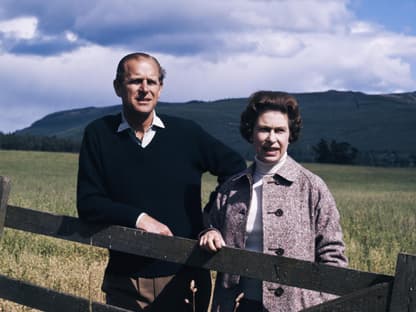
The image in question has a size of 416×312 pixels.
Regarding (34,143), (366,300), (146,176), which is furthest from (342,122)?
(366,300)

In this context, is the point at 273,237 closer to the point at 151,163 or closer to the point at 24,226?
the point at 151,163

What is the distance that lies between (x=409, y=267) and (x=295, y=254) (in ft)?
2.41

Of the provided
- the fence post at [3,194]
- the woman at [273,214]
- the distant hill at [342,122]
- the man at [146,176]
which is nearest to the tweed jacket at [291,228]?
the woman at [273,214]

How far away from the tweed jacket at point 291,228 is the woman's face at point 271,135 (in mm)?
80

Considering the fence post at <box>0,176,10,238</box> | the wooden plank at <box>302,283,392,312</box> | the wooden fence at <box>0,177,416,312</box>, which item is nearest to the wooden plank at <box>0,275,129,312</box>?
the wooden fence at <box>0,177,416,312</box>

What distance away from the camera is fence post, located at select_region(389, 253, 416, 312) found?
3.08 metres

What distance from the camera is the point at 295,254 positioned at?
147 inches

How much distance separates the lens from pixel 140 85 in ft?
13.9

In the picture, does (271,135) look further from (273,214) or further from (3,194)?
(3,194)

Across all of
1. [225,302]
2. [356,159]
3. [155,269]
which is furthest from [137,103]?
[356,159]

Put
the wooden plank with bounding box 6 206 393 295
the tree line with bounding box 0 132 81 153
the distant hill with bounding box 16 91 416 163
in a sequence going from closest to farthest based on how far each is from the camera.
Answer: the wooden plank with bounding box 6 206 393 295 < the tree line with bounding box 0 132 81 153 < the distant hill with bounding box 16 91 416 163

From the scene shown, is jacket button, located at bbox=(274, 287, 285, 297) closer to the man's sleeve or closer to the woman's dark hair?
the woman's dark hair

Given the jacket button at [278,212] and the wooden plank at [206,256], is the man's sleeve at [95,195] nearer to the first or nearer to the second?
the wooden plank at [206,256]

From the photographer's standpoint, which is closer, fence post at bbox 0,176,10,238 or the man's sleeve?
the man's sleeve
